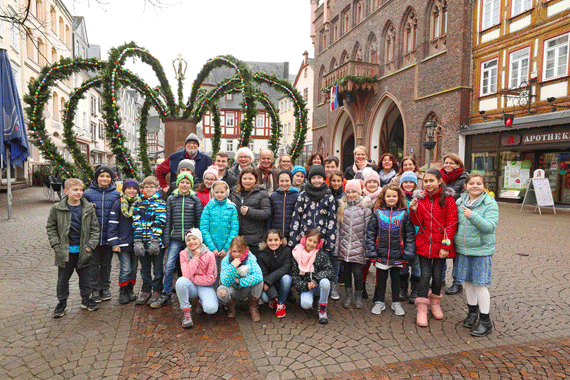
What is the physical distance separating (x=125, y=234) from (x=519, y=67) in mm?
16713

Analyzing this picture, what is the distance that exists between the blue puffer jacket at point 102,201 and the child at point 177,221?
68 centimetres

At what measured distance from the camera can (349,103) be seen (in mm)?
25656

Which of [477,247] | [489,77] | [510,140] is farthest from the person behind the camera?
[489,77]

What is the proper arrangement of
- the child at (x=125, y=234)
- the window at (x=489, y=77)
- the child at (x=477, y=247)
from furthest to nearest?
the window at (x=489, y=77), the child at (x=125, y=234), the child at (x=477, y=247)

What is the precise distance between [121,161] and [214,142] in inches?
96.7

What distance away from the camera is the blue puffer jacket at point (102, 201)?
446cm

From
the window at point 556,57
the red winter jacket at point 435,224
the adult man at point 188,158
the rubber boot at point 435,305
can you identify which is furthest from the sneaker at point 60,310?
the window at point 556,57

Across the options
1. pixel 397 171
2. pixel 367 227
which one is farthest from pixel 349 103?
pixel 367 227

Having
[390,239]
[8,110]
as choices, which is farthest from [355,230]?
[8,110]

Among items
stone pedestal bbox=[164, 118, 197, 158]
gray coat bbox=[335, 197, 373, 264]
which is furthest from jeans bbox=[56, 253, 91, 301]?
stone pedestal bbox=[164, 118, 197, 158]

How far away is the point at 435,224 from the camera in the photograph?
4.21 metres

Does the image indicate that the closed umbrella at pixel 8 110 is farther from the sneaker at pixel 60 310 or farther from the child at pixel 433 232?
the child at pixel 433 232

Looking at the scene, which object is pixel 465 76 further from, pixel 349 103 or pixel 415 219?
pixel 415 219

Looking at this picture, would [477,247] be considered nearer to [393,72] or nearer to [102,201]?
[102,201]
